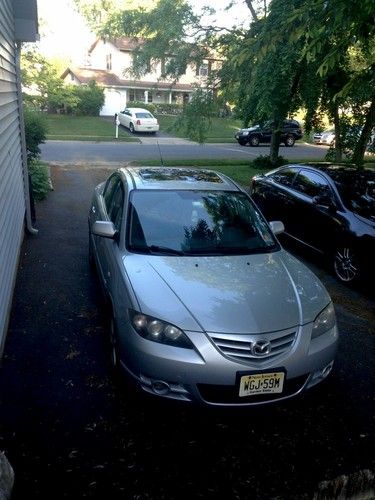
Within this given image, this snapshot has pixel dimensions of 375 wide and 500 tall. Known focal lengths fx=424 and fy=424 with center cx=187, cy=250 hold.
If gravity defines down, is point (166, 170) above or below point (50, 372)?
above

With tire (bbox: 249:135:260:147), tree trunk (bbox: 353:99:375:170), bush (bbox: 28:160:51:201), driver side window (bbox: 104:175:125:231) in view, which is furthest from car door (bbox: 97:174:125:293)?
tire (bbox: 249:135:260:147)

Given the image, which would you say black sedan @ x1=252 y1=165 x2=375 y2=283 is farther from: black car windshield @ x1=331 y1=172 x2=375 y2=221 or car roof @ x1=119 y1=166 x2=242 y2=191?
car roof @ x1=119 y1=166 x2=242 y2=191

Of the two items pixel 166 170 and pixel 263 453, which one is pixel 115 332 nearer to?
pixel 263 453

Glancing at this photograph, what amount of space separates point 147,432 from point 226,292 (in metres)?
1.17

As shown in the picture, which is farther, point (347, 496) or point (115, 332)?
point (115, 332)

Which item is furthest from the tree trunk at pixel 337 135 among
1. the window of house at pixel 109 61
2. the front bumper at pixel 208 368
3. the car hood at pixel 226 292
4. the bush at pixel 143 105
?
the window of house at pixel 109 61

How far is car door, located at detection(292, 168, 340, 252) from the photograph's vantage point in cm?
611

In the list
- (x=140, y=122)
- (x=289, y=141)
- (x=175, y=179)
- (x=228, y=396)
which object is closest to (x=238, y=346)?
(x=228, y=396)

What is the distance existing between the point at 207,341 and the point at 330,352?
1025 mm

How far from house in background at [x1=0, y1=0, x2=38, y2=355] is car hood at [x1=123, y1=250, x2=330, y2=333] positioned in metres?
1.53

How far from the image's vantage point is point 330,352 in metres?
3.23

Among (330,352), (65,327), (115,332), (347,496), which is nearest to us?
(347,496)

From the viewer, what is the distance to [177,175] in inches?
191

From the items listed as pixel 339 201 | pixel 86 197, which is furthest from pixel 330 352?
pixel 86 197
